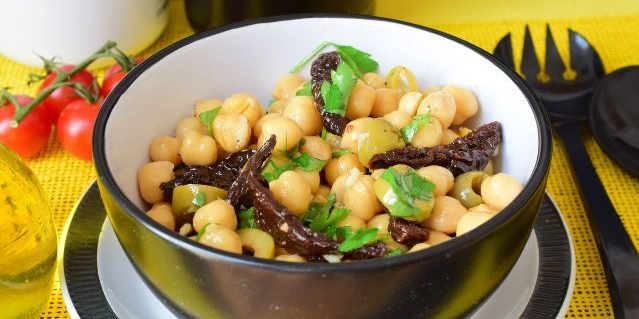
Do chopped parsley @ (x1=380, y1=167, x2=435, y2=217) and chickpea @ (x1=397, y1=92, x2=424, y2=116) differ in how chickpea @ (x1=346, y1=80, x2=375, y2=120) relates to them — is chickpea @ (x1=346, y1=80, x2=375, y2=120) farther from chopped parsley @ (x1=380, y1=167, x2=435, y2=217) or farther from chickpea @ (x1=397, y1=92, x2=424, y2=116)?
chopped parsley @ (x1=380, y1=167, x2=435, y2=217)

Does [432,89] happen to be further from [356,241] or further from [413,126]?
[356,241]

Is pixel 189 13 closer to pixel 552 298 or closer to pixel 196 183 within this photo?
pixel 196 183

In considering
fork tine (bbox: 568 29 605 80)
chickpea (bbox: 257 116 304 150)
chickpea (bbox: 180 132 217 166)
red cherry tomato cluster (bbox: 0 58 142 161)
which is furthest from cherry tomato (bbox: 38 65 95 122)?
fork tine (bbox: 568 29 605 80)

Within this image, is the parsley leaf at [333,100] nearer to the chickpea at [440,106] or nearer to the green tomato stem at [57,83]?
the chickpea at [440,106]

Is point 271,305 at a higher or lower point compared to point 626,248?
higher

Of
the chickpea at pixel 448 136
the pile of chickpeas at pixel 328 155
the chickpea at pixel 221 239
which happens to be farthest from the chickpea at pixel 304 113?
the chickpea at pixel 221 239

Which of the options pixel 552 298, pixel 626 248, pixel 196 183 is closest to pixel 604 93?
pixel 626 248
